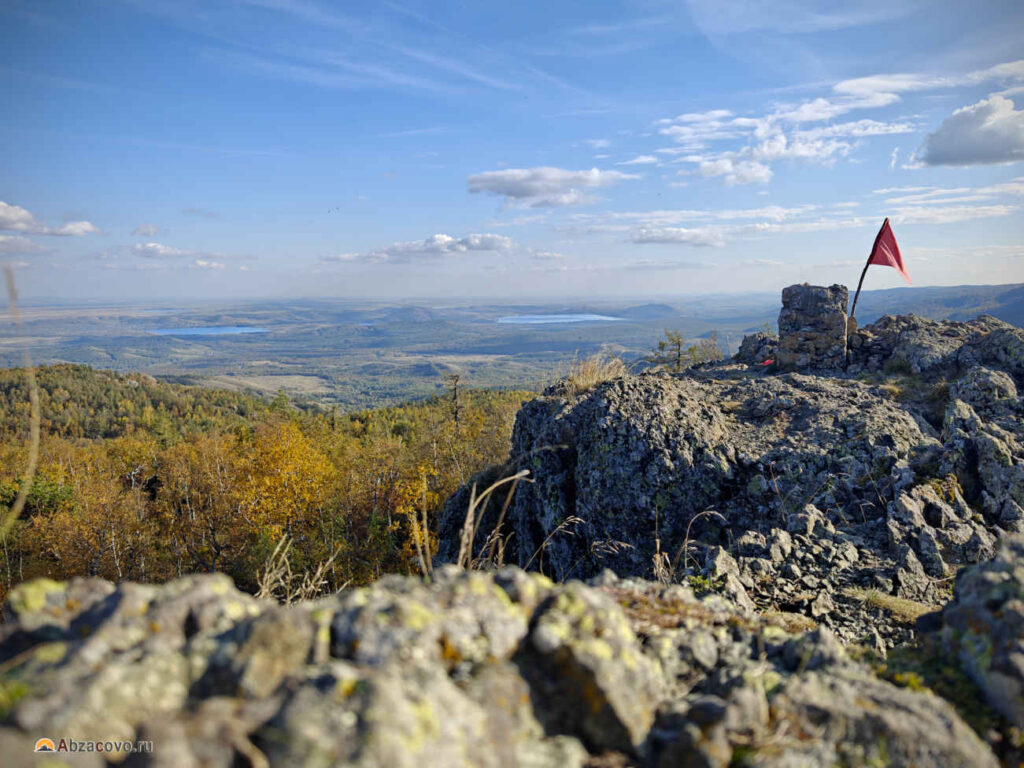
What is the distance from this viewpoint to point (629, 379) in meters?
12.0

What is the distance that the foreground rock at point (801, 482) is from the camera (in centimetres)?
723

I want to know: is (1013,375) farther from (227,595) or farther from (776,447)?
(227,595)

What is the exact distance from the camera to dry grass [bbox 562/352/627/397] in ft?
45.0

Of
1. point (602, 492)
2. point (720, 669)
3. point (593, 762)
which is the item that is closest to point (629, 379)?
point (602, 492)

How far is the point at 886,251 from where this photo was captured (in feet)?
45.8

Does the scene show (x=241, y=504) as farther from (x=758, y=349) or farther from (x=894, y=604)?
(x=894, y=604)

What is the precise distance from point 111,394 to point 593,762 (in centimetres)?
12152

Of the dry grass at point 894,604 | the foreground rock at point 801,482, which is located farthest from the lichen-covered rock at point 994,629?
the dry grass at point 894,604

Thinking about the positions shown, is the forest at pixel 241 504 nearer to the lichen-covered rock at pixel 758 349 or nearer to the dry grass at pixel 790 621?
the lichen-covered rock at pixel 758 349

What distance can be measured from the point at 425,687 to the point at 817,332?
50.6 ft

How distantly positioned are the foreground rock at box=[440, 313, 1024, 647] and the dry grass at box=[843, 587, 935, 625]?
0.02 m

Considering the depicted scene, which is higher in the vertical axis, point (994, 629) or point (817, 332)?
point (817, 332)

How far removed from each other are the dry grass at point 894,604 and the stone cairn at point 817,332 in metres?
9.16

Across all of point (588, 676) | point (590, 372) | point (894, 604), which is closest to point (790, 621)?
point (894, 604)
